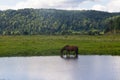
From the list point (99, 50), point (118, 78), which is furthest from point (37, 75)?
point (99, 50)

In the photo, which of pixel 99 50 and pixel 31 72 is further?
pixel 99 50

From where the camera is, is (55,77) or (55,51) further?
(55,51)

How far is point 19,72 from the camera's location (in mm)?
29562

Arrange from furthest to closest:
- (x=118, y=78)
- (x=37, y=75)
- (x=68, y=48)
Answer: (x=68, y=48) → (x=37, y=75) → (x=118, y=78)

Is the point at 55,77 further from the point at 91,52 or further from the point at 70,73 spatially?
the point at 91,52

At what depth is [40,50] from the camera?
169ft

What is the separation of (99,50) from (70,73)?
80.2 feet

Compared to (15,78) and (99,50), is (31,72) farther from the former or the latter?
(99,50)

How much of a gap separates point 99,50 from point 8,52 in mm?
14520

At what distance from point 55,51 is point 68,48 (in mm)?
3310

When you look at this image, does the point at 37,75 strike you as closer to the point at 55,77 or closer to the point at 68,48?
the point at 55,77

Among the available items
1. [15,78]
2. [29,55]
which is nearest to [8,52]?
[29,55]

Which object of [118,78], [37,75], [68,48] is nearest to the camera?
[118,78]

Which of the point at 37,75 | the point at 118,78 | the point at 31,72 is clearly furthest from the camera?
the point at 31,72
